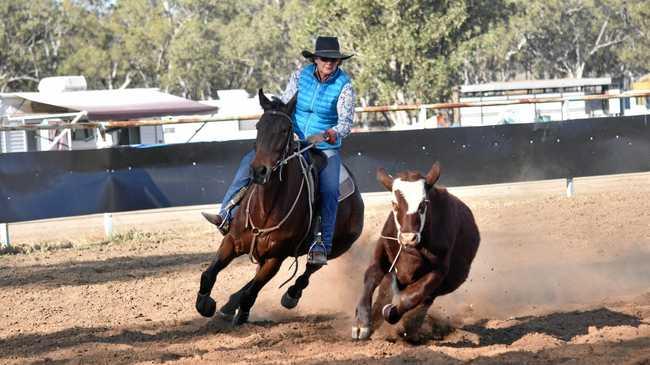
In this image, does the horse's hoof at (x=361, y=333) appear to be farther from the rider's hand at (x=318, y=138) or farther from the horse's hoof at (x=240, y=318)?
the rider's hand at (x=318, y=138)

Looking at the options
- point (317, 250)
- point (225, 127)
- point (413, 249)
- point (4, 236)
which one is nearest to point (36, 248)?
point (4, 236)

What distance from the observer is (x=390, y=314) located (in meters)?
7.07

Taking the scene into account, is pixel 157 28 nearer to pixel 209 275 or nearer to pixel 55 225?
pixel 55 225

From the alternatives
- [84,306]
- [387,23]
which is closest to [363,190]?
[84,306]

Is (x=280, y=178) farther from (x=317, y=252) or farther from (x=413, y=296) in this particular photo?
(x=413, y=296)

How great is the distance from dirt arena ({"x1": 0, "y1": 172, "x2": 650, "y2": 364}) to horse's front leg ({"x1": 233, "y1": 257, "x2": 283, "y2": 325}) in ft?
0.47

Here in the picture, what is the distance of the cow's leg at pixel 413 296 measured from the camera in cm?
710

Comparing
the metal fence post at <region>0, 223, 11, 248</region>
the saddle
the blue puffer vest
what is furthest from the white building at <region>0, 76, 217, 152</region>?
Answer: the blue puffer vest

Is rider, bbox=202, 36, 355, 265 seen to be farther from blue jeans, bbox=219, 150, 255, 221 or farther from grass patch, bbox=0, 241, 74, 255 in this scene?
grass patch, bbox=0, 241, 74, 255

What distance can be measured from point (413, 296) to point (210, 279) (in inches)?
65.5

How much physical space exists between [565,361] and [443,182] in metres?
10.2

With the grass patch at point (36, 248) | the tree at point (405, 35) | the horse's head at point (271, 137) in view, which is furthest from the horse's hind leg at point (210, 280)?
the tree at point (405, 35)

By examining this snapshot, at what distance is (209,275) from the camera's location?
785 centimetres

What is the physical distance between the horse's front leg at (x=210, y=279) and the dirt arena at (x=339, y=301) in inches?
8.1
